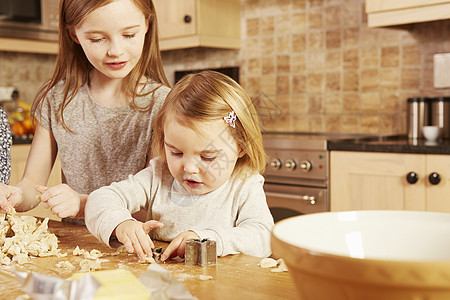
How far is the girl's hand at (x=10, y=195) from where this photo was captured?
114 centimetres

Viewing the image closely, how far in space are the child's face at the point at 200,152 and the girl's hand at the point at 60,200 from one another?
21 cm

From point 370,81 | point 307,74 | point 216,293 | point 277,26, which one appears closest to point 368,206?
point 370,81

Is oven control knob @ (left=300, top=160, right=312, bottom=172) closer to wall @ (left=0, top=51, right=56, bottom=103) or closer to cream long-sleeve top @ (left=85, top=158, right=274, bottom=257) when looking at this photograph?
cream long-sleeve top @ (left=85, top=158, right=274, bottom=257)

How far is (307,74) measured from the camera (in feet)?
10.4

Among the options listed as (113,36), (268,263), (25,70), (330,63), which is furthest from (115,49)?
(25,70)

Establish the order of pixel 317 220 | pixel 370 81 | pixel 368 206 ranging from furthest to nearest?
1. pixel 370 81
2. pixel 368 206
3. pixel 317 220

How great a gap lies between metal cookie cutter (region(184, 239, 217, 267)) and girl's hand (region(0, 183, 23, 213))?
1.49ft

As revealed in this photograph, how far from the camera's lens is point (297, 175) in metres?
2.66

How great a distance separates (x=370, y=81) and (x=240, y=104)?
198cm

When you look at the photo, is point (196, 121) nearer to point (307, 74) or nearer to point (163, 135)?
point (163, 135)

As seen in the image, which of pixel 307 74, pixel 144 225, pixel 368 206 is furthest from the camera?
pixel 307 74

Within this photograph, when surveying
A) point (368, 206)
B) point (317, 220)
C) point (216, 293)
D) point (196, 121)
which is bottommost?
point (368, 206)

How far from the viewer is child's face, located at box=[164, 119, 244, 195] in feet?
3.43

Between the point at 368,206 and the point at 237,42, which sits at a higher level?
the point at 237,42
